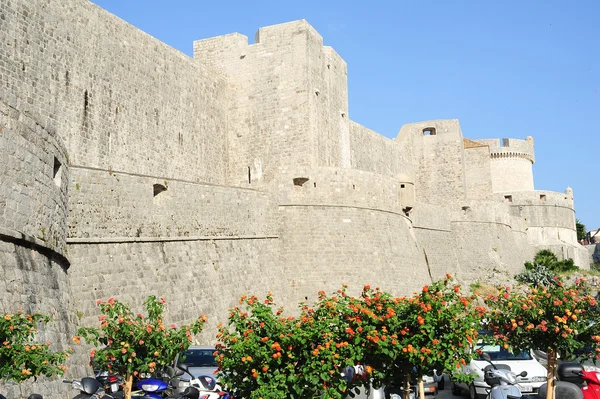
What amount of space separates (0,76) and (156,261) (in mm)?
4830

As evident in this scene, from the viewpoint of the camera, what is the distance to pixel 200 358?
39.4 ft

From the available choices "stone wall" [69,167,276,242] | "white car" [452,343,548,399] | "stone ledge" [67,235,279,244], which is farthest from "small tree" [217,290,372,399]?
"stone wall" [69,167,276,242]

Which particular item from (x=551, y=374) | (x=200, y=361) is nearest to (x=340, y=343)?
(x=551, y=374)

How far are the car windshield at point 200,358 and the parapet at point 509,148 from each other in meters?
39.5

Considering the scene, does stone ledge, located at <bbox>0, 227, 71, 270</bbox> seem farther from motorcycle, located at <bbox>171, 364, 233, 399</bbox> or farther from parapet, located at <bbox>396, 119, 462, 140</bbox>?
parapet, located at <bbox>396, 119, 462, 140</bbox>

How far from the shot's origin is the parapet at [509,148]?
48.9m

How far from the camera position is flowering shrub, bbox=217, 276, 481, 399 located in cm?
868

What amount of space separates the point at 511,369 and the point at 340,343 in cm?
614

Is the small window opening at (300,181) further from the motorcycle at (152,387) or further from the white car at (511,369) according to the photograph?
the motorcycle at (152,387)

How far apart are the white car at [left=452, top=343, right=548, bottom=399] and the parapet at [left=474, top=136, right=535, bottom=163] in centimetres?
3534

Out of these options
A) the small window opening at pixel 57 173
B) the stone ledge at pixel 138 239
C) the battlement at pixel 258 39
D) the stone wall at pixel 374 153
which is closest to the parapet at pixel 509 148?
the stone wall at pixel 374 153

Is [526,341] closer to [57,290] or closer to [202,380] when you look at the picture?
[202,380]

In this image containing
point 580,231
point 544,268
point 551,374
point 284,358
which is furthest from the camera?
point 580,231

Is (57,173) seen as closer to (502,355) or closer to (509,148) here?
(502,355)
